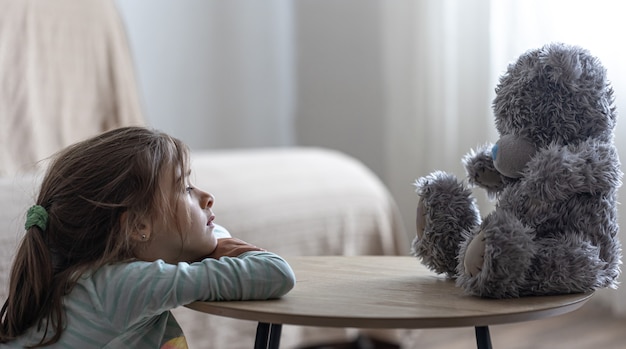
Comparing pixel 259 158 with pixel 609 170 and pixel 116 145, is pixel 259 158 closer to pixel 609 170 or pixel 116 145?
pixel 116 145

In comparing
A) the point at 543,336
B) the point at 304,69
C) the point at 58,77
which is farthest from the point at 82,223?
the point at 304,69

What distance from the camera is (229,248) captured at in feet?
3.44

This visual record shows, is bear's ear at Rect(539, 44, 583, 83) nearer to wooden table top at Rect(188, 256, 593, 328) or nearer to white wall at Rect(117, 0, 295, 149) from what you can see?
wooden table top at Rect(188, 256, 593, 328)

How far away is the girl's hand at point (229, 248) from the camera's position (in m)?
1.03

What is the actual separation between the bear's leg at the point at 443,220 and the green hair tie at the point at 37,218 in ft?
1.48

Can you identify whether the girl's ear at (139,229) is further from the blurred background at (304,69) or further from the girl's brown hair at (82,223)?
the blurred background at (304,69)

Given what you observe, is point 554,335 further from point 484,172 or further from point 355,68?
point 484,172

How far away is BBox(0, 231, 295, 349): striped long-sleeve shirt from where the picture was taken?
3.07 ft

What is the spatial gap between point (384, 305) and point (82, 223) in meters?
0.36

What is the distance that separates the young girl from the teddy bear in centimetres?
22

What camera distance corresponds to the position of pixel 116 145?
1.04 m

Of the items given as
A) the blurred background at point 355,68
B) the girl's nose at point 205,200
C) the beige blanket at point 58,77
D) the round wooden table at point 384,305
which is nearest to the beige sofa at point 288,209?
the beige blanket at point 58,77

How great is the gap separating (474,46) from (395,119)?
0.33m

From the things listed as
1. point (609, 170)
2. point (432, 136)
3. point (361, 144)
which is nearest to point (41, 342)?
point (609, 170)
